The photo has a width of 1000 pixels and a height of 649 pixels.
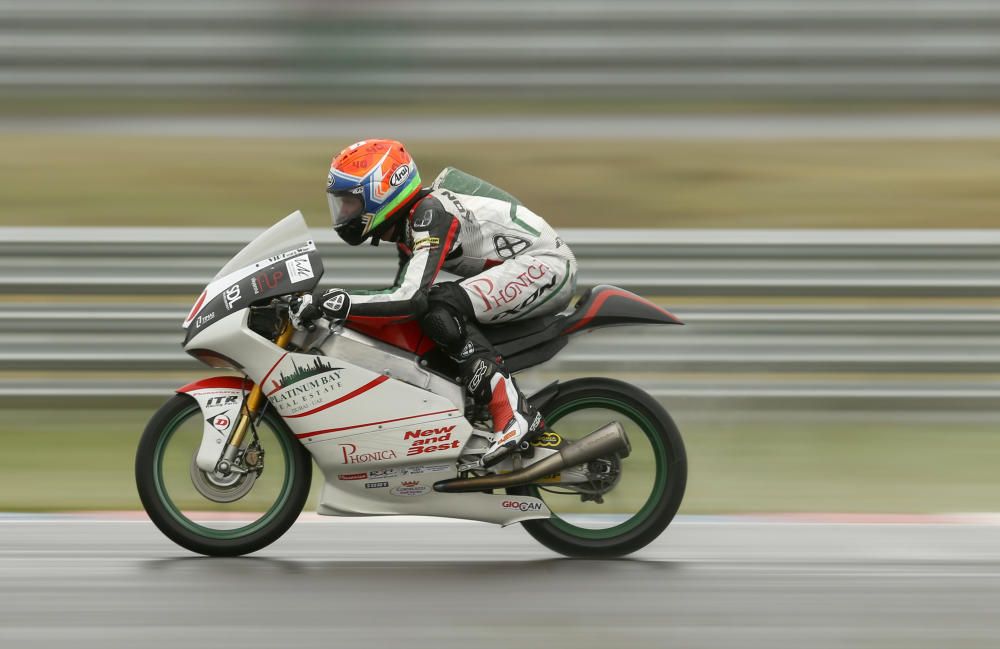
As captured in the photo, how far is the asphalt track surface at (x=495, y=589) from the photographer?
4984mm

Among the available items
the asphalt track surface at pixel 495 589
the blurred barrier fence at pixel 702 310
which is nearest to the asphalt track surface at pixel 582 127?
the blurred barrier fence at pixel 702 310

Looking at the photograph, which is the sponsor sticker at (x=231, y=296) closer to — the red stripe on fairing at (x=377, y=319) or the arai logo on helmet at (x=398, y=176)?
the red stripe on fairing at (x=377, y=319)

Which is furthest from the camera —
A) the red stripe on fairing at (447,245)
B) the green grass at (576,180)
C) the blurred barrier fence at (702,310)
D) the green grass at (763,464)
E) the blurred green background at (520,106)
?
the blurred green background at (520,106)

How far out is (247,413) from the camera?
238 inches

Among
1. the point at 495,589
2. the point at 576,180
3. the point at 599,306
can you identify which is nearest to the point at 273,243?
the point at 599,306

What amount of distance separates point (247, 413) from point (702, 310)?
11.9 ft

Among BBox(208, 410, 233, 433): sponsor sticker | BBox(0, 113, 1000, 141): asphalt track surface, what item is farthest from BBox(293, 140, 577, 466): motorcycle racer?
BBox(0, 113, 1000, 141): asphalt track surface

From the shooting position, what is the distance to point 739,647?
4.89m

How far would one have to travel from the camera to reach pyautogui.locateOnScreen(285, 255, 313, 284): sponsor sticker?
5984 millimetres

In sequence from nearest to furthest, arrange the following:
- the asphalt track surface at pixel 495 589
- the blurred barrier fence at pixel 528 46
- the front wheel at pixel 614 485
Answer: the asphalt track surface at pixel 495 589 → the front wheel at pixel 614 485 → the blurred barrier fence at pixel 528 46

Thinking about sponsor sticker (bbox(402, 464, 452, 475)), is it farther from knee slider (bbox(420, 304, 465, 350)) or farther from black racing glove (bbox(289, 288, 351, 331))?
black racing glove (bbox(289, 288, 351, 331))

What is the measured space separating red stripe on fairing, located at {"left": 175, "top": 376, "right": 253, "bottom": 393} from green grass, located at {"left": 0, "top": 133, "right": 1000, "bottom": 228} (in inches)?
208

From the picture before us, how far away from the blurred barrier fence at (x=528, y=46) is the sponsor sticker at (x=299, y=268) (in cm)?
684

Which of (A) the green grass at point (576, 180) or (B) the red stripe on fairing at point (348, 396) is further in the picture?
(A) the green grass at point (576, 180)
